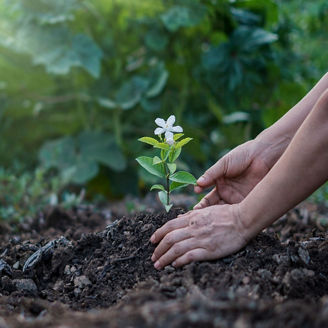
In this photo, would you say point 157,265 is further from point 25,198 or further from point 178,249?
point 25,198

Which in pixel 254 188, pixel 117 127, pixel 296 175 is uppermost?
pixel 296 175

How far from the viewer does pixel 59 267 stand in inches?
78.2

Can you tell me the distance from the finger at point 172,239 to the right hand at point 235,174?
0.90ft

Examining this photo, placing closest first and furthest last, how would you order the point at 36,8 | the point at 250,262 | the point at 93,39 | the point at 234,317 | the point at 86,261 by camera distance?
1. the point at 234,317
2. the point at 250,262
3. the point at 86,261
4. the point at 36,8
5. the point at 93,39

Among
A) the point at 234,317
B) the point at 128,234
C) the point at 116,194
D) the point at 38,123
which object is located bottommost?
the point at 116,194

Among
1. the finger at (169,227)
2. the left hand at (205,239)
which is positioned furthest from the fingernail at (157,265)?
the finger at (169,227)

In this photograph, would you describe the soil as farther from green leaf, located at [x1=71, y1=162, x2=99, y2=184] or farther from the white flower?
green leaf, located at [x1=71, y1=162, x2=99, y2=184]

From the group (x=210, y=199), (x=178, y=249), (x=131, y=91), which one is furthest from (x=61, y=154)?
(x=178, y=249)

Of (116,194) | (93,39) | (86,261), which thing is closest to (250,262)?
(86,261)

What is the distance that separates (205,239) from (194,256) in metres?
0.07

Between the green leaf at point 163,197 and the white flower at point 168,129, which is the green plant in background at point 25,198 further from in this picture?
the white flower at point 168,129

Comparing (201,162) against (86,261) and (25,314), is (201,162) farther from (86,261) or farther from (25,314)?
(25,314)

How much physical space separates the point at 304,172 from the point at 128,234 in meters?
0.77

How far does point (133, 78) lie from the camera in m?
4.25
